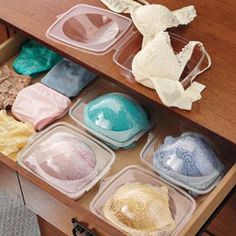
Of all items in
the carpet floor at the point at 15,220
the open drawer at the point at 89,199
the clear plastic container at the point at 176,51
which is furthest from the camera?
the carpet floor at the point at 15,220

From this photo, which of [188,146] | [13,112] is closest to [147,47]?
[188,146]

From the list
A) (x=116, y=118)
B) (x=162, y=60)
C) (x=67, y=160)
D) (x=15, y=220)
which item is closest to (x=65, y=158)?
(x=67, y=160)

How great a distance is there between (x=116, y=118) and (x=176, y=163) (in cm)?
14

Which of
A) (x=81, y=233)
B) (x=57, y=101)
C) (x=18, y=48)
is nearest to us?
(x=81, y=233)

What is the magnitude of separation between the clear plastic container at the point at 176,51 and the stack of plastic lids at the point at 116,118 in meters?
0.06

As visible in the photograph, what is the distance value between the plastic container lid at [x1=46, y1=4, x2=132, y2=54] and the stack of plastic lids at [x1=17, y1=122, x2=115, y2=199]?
0.17 m

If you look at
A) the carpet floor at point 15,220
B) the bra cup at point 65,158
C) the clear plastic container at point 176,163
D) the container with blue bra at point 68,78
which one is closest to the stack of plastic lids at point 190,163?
the clear plastic container at point 176,163

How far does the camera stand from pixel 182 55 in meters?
1.08

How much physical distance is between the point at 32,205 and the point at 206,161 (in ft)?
1.02

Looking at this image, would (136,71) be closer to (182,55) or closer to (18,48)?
(182,55)

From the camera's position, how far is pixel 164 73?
40.4 inches

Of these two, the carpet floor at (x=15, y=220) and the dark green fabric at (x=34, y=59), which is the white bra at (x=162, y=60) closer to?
the dark green fabric at (x=34, y=59)

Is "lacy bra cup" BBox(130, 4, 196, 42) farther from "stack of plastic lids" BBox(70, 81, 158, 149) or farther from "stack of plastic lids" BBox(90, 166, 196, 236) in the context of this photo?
"stack of plastic lids" BBox(90, 166, 196, 236)

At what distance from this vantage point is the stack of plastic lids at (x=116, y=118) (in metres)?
1.08
